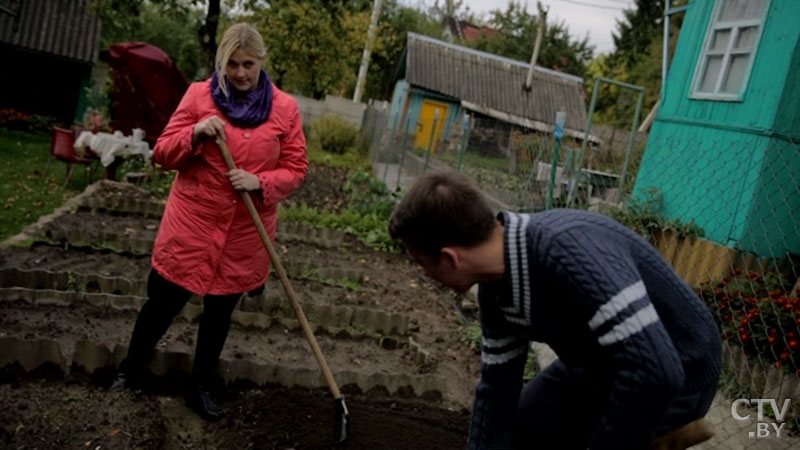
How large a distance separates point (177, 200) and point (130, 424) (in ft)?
3.35

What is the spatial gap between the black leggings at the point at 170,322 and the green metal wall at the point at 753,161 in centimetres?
429

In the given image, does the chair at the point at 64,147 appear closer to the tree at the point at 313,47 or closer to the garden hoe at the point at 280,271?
the garden hoe at the point at 280,271

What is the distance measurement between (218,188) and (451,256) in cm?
171

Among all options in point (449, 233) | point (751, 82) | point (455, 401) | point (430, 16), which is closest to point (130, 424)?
point (455, 401)

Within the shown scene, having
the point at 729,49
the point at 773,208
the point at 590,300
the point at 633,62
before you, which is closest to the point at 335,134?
the point at 729,49

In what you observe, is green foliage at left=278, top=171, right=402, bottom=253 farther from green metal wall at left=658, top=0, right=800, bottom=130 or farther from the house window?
the house window

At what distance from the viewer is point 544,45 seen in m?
38.6

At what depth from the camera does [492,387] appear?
1957mm

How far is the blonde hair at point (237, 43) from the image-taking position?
2826 mm

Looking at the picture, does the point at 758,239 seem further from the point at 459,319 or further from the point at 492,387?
the point at 492,387

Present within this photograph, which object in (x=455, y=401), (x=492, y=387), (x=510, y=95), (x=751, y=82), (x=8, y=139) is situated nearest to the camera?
(x=492, y=387)

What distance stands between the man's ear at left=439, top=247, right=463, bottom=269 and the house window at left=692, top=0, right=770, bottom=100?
610 centimetres

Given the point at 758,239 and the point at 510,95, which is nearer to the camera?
the point at 758,239

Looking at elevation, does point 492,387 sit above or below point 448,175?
below
